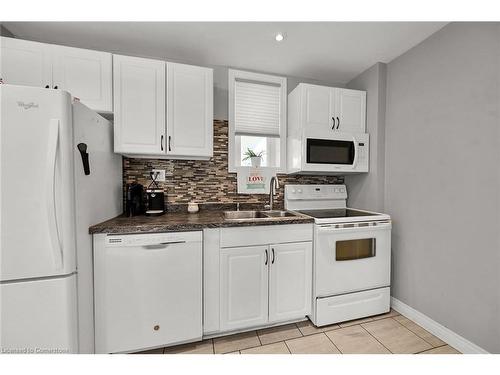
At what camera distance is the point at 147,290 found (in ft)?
4.75

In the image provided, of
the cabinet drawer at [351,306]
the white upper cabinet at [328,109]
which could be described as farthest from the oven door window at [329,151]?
the cabinet drawer at [351,306]

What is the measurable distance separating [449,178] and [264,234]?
57.8 inches

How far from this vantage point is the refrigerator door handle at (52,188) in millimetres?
1107

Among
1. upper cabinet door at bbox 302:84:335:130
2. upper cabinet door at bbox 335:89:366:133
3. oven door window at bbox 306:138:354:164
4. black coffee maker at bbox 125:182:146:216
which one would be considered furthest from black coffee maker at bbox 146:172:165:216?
upper cabinet door at bbox 335:89:366:133

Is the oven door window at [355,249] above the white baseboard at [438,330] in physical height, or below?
above

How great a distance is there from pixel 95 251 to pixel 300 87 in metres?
2.23

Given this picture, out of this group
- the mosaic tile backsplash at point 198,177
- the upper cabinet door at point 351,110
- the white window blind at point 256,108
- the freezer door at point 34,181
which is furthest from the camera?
the white window blind at point 256,108

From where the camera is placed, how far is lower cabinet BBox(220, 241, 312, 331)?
163 cm

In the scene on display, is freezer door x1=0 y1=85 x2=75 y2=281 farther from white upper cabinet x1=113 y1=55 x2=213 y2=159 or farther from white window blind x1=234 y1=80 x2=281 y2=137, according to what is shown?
white window blind x1=234 y1=80 x2=281 y2=137

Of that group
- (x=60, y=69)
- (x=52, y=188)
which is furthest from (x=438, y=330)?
(x=60, y=69)

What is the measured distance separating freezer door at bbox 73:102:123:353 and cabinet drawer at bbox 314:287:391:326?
1.65 m

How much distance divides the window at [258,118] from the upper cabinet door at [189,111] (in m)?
0.43

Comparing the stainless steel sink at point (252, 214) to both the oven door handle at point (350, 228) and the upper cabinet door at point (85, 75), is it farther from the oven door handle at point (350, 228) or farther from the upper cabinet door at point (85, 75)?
the upper cabinet door at point (85, 75)

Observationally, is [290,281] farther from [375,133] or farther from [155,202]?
[375,133]
